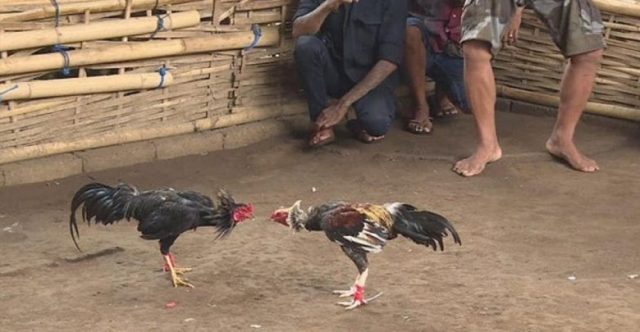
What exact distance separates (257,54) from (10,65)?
154cm

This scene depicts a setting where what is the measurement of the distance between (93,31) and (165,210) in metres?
1.94

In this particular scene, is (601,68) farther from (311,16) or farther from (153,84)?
(153,84)

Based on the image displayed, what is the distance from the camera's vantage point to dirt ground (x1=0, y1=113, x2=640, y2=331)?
14.1ft

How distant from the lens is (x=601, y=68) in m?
7.31

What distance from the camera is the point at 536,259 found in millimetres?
4992

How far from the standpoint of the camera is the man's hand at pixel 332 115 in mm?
6598

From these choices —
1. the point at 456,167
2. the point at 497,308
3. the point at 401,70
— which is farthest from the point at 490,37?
the point at 497,308

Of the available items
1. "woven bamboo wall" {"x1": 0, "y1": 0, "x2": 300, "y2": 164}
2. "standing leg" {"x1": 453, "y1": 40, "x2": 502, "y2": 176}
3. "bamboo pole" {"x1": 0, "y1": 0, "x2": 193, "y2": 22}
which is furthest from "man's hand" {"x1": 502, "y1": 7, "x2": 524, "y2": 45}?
"bamboo pole" {"x1": 0, "y1": 0, "x2": 193, "y2": 22}

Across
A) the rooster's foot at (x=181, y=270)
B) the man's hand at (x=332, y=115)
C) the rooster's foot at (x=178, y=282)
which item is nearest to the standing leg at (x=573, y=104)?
the man's hand at (x=332, y=115)

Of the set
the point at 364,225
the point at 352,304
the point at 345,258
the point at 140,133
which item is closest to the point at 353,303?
the point at 352,304

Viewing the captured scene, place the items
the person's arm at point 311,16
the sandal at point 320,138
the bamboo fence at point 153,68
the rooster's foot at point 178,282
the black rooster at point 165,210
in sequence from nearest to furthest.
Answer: the black rooster at point 165,210 < the rooster's foot at point 178,282 < the bamboo fence at point 153,68 < the person's arm at point 311,16 < the sandal at point 320,138

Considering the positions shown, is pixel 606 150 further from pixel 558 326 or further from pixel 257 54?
pixel 558 326

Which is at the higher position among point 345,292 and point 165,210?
point 165,210

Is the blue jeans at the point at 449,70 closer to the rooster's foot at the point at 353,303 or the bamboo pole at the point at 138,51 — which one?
the bamboo pole at the point at 138,51
